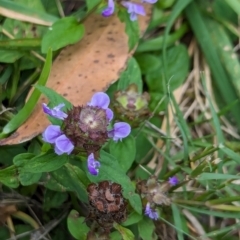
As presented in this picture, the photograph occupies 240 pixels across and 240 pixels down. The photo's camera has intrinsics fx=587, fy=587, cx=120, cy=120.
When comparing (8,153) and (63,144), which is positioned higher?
(63,144)

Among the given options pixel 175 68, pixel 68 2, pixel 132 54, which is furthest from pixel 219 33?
pixel 68 2

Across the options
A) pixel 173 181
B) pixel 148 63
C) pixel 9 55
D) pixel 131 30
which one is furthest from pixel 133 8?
pixel 173 181

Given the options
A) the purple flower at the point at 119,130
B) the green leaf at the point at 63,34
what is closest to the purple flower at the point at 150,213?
the purple flower at the point at 119,130

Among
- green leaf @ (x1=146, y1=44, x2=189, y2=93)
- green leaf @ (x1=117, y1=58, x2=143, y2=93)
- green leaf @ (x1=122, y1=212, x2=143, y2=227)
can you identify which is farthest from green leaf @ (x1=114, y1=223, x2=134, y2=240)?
green leaf @ (x1=146, y1=44, x2=189, y2=93)

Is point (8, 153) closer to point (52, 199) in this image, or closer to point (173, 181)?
point (52, 199)

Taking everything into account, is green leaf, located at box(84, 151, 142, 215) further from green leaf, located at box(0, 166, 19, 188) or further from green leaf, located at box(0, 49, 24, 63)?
green leaf, located at box(0, 49, 24, 63)

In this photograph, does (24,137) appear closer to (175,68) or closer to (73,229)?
(73,229)
